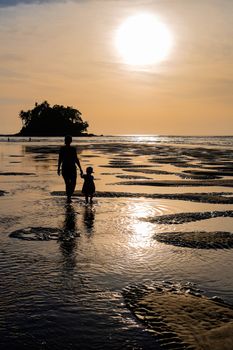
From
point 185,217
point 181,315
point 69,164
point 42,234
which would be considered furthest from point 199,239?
point 69,164

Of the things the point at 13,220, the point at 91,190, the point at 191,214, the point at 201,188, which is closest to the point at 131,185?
the point at 201,188

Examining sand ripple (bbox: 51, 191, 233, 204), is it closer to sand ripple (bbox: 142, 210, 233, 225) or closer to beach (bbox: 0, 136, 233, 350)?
beach (bbox: 0, 136, 233, 350)

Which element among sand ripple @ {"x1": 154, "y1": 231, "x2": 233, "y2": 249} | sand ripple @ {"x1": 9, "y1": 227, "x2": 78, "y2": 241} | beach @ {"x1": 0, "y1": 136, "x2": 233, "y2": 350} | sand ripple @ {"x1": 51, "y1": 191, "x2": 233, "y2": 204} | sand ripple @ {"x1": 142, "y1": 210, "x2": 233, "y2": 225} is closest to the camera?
beach @ {"x1": 0, "y1": 136, "x2": 233, "y2": 350}

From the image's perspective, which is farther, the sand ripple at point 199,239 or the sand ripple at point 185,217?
the sand ripple at point 185,217

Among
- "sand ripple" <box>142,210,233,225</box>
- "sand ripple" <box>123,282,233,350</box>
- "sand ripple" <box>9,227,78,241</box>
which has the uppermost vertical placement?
"sand ripple" <box>142,210,233,225</box>

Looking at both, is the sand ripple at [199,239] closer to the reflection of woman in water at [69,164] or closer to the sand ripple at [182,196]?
the reflection of woman in water at [69,164]

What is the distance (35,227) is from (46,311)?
5.50 metres

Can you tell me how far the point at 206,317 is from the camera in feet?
19.4

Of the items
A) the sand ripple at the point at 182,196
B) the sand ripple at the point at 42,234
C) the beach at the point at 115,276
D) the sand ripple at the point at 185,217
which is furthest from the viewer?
the sand ripple at the point at 182,196

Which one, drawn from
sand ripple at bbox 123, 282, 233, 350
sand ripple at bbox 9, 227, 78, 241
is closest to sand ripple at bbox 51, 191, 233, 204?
sand ripple at bbox 9, 227, 78, 241


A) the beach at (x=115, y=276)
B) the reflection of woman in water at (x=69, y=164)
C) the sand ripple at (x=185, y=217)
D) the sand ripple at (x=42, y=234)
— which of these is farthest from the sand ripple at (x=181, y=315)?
the reflection of woman in water at (x=69, y=164)

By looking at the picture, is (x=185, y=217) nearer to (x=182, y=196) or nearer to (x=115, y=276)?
(x=182, y=196)

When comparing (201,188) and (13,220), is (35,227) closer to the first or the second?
(13,220)

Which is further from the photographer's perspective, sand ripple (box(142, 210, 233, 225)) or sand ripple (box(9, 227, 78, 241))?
sand ripple (box(142, 210, 233, 225))
